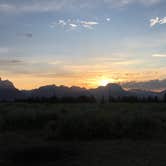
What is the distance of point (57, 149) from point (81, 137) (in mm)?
4365

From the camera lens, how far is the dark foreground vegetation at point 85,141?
60.9 ft

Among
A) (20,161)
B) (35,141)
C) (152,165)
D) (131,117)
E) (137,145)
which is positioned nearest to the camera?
(152,165)

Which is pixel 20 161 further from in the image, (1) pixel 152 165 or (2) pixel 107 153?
(1) pixel 152 165

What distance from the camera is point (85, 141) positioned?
2452 centimetres

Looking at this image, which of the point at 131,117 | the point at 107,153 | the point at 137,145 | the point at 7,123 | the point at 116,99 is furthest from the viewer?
the point at 116,99

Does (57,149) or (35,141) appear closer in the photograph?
(57,149)

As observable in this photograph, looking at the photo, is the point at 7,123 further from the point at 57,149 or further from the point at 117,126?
the point at 57,149

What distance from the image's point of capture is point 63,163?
17.8m

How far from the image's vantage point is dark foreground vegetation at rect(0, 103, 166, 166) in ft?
60.9

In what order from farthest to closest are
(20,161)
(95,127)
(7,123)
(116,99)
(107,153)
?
(116,99), (7,123), (95,127), (107,153), (20,161)

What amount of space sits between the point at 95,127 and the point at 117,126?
1.57m

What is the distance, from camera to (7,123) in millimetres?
Result: 32688

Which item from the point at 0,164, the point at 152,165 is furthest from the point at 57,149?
the point at 152,165

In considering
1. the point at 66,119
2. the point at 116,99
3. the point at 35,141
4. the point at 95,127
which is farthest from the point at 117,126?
the point at 116,99
